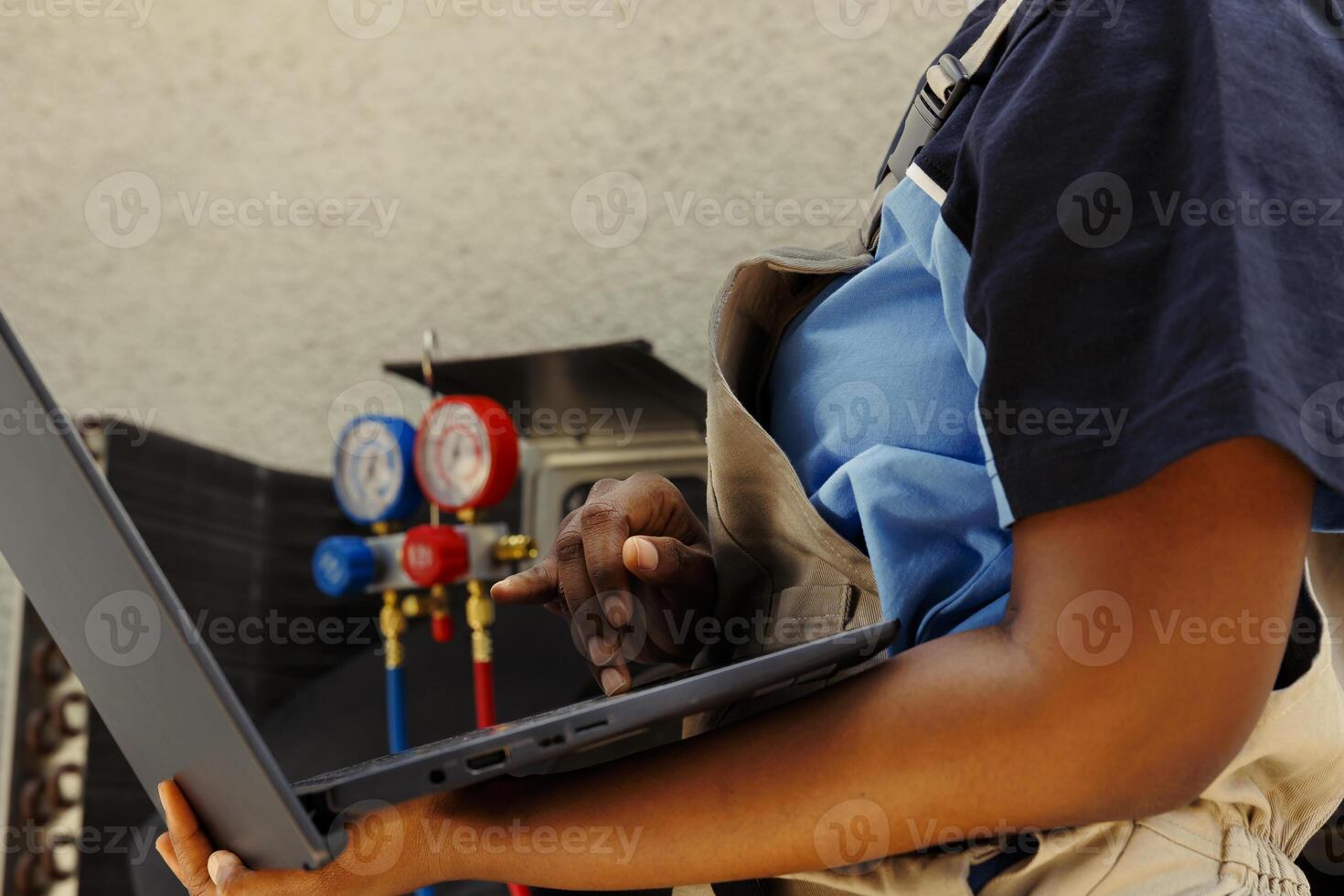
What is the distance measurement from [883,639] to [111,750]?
3.40ft

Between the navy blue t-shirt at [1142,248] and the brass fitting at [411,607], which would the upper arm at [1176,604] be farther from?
the brass fitting at [411,607]

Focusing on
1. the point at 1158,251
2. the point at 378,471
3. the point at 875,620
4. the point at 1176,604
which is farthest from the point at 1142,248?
the point at 378,471

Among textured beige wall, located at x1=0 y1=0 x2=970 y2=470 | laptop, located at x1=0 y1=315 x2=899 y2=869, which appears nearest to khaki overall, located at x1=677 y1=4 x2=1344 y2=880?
laptop, located at x1=0 y1=315 x2=899 y2=869

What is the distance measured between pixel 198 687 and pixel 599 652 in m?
0.27

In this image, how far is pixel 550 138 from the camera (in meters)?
1.40

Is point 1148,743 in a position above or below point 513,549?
above

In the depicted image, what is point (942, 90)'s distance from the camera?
54 centimetres

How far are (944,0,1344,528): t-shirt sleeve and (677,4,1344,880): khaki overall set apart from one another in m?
0.15

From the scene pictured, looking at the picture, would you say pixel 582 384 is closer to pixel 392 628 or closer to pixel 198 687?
pixel 392 628

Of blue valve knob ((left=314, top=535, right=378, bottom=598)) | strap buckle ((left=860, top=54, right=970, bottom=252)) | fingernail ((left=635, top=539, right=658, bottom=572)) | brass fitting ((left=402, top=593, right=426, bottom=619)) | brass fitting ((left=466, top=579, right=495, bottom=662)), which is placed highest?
strap buckle ((left=860, top=54, right=970, bottom=252))

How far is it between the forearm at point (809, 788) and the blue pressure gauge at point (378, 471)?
2.45ft

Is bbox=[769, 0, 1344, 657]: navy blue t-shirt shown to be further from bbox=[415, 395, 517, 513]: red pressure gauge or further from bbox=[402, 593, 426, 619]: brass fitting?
bbox=[402, 593, 426, 619]: brass fitting

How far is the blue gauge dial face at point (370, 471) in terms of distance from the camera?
1119mm

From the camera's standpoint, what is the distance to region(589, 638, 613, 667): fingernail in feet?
1.83
